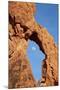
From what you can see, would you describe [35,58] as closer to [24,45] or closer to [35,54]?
[35,54]

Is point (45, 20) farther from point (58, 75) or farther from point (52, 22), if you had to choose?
point (58, 75)

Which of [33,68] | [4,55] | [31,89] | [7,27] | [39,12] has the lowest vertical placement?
[31,89]

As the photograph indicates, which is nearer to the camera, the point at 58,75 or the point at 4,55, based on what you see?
the point at 4,55

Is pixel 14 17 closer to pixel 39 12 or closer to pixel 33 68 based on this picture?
pixel 39 12

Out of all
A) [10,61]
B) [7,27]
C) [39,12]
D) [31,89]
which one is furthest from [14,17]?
[31,89]

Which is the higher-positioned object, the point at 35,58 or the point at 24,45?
the point at 24,45

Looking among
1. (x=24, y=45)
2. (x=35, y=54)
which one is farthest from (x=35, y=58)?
(x=24, y=45)

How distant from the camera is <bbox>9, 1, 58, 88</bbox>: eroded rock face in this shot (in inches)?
77.4

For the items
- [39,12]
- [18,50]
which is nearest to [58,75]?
[18,50]

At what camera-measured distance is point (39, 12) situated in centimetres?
203

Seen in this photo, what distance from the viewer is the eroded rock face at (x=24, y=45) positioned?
1965mm

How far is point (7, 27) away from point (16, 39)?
0.13 meters

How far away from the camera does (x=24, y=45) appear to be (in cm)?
199

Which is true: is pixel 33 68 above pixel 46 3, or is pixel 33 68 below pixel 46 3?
below
